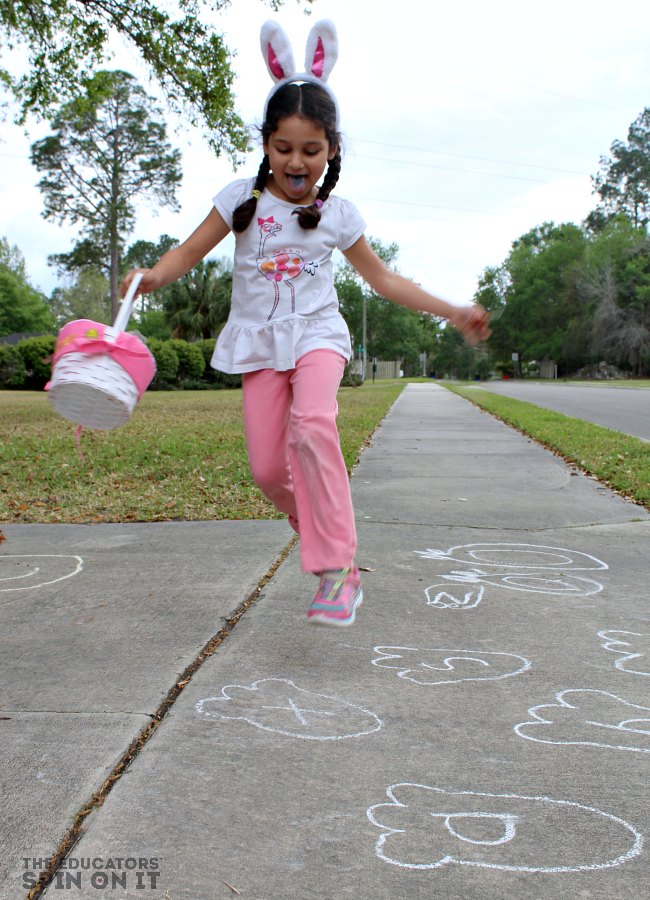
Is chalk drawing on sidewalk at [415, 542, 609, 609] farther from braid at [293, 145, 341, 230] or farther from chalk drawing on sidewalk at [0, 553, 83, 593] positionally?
chalk drawing on sidewalk at [0, 553, 83, 593]

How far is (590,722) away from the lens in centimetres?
246

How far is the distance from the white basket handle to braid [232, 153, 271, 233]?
413 millimetres

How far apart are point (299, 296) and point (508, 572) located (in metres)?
1.94

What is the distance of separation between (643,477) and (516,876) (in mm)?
6269

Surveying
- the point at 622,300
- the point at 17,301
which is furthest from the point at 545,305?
the point at 17,301

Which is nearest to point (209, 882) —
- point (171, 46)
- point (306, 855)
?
point (306, 855)

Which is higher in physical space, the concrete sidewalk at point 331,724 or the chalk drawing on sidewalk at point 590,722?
the concrete sidewalk at point 331,724

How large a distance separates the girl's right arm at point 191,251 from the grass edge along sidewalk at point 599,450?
428cm

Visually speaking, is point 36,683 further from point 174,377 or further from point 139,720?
point 174,377

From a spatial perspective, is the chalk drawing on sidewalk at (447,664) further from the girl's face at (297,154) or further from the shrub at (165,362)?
the shrub at (165,362)

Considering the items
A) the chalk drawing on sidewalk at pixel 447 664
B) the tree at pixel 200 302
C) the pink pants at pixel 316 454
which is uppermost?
the tree at pixel 200 302

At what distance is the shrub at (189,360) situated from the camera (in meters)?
37.2

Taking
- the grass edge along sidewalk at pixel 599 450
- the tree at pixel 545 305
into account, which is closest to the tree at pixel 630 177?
the tree at pixel 545 305

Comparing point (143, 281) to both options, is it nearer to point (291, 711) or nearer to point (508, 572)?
point (291, 711)
